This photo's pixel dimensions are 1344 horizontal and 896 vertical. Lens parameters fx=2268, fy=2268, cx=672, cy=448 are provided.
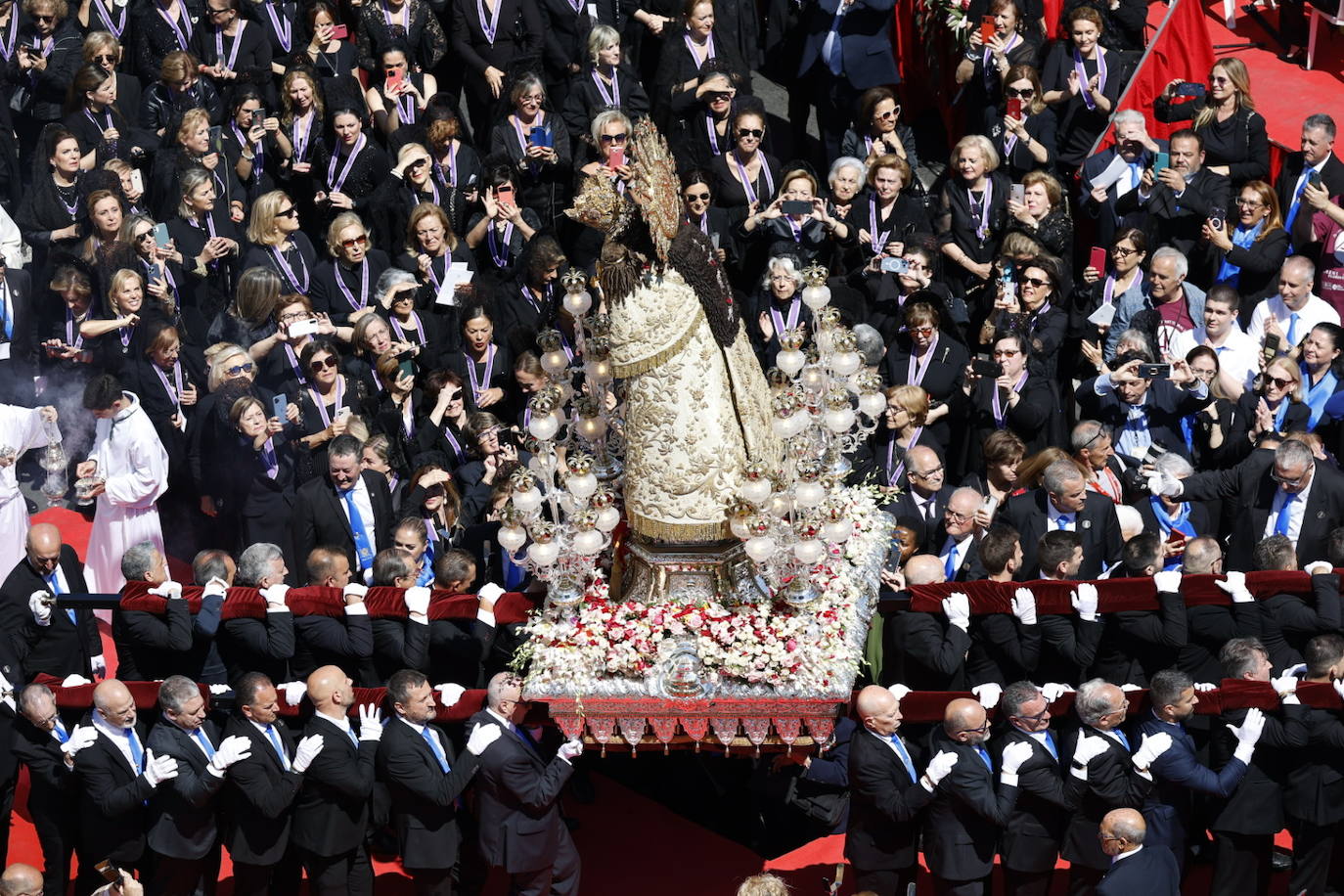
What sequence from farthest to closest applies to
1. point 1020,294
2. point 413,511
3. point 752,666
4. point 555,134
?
1. point 555,134
2. point 1020,294
3. point 413,511
4. point 752,666

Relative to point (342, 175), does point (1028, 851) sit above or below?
below

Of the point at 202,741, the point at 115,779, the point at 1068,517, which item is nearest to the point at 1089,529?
the point at 1068,517

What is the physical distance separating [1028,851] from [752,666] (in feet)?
5.87

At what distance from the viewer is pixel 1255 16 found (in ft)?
63.9

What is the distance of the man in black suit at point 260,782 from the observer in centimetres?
1184

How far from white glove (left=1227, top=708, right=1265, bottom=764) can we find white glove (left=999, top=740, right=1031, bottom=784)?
1.12m

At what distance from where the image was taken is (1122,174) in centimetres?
1634

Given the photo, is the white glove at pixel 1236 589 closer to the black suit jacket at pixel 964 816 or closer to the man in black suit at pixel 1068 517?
the man in black suit at pixel 1068 517

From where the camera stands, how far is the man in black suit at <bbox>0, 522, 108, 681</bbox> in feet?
42.6

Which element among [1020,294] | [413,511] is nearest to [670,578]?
[413,511]

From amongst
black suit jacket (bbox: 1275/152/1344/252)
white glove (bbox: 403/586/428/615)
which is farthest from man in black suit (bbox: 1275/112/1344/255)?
white glove (bbox: 403/586/428/615)

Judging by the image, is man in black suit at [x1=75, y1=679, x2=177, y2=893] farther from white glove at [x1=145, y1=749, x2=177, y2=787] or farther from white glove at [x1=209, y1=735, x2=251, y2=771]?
white glove at [x1=209, y1=735, x2=251, y2=771]

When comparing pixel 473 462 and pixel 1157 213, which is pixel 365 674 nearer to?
pixel 473 462

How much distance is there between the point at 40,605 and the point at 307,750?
2.11m
